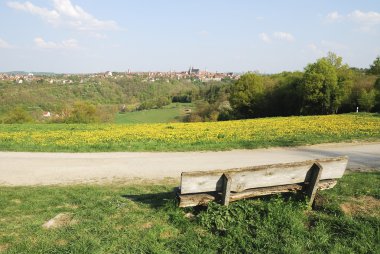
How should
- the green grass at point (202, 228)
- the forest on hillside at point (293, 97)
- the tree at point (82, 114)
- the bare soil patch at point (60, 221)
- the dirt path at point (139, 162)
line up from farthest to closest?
the forest on hillside at point (293, 97) < the tree at point (82, 114) < the dirt path at point (139, 162) < the bare soil patch at point (60, 221) < the green grass at point (202, 228)

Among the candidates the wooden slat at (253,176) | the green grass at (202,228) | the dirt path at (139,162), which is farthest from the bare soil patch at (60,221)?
the dirt path at (139,162)

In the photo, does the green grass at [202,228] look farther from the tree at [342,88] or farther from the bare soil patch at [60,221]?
the tree at [342,88]

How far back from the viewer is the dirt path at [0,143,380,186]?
1066 cm

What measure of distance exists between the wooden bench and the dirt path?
15.5 feet

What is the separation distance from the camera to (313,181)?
593 cm

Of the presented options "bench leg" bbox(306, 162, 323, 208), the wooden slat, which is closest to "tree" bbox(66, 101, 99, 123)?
the wooden slat

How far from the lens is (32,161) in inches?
513

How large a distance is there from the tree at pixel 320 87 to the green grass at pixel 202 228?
4700 cm

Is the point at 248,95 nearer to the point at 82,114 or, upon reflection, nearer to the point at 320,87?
the point at 320,87

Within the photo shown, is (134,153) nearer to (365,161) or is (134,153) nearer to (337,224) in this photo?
(365,161)

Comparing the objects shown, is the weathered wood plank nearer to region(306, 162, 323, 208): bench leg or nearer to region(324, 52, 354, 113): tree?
region(306, 162, 323, 208): bench leg

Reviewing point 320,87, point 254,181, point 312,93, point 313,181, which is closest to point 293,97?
point 312,93

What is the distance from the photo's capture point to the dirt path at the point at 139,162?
420 inches

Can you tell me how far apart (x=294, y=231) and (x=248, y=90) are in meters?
55.5
